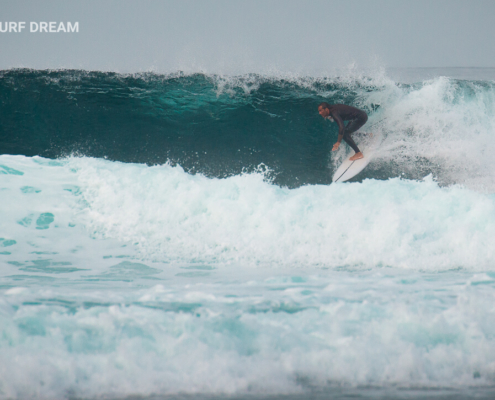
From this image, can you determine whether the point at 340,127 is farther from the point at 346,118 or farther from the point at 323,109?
the point at 323,109

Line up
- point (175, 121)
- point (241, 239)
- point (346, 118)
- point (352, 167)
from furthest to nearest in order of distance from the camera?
point (175, 121), point (352, 167), point (346, 118), point (241, 239)

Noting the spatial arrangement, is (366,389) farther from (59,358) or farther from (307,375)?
(59,358)

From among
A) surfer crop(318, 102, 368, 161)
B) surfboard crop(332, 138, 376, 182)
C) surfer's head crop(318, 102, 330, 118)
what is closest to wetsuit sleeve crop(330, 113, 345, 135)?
surfer crop(318, 102, 368, 161)

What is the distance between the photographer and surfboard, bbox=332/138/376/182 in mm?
5602

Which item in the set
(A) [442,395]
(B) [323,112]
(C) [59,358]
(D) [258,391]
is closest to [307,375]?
(D) [258,391]

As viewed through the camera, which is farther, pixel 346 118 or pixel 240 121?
pixel 240 121

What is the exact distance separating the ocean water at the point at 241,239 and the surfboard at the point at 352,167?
118 mm

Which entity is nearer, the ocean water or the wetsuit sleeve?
the ocean water

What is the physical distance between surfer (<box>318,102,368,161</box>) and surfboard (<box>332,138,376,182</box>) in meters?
0.12

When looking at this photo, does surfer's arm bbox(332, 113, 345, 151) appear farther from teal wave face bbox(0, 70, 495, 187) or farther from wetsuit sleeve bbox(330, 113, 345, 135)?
teal wave face bbox(0, 70, 495, 187)

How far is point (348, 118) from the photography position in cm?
537

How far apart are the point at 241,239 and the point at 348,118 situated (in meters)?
2.52

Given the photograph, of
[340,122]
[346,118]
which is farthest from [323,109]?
[346,118]

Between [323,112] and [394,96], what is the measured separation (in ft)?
5.65
